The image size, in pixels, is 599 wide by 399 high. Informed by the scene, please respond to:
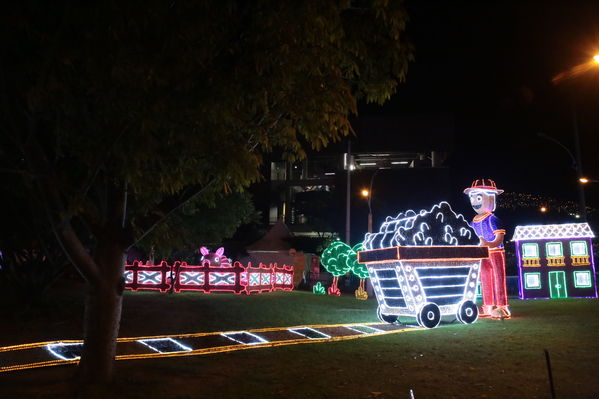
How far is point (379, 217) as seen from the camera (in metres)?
56.1

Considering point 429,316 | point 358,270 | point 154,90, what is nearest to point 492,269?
point 429,316

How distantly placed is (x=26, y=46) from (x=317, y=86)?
381 centimetres

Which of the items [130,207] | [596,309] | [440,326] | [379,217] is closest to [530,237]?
[596,309]

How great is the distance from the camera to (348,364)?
9172mm

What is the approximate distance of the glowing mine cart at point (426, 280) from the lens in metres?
13.8

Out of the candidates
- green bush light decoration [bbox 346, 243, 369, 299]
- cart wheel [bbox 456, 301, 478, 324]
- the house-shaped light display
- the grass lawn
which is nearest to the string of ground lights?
the grass lawn

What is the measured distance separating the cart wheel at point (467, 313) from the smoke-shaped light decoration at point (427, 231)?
5.61ft

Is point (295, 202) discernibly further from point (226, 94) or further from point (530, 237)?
point (226, 94)

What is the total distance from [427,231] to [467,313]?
2.57 meters

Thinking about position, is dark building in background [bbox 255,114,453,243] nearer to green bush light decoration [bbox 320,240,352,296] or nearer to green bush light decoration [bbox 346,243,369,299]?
green bush light decoration [bbox 320,240,352,296]

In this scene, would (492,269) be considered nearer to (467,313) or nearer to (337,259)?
(467,313)

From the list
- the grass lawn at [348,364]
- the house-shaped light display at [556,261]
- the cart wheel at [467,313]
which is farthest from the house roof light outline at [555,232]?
the cart wheel at [467,313]

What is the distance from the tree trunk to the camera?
24.0ft

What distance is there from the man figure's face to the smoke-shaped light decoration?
57.5 inches
